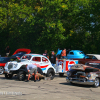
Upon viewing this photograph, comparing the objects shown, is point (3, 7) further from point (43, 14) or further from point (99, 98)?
point (99, 98)

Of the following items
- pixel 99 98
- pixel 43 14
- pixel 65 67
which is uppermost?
pixel 43 14

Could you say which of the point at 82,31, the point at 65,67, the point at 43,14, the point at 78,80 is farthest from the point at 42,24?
the point at 78,80

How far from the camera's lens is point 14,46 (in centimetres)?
4034

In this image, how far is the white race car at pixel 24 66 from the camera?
15.9 m

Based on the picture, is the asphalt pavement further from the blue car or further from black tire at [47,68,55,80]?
the blue car

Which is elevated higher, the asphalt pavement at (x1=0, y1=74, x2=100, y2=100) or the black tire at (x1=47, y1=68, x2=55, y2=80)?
the black tire at (x1=47, y1=68, x2=55, y2=80)

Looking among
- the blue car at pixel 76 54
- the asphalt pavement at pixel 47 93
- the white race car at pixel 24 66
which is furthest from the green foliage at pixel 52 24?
the asphalt pavement at pixel 47 93

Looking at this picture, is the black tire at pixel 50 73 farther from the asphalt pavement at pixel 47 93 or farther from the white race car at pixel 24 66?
the asphalt pavement at pixel 47 93

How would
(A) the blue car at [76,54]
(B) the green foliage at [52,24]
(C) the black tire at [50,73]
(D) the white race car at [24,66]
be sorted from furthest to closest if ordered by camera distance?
1. (B) the green foliage at [52,24]
2. (A) the blue car at [76,54]
3. (C) the black tire at [50,73]
4. (D) the white race car at [24,66]

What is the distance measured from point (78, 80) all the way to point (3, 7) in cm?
2981

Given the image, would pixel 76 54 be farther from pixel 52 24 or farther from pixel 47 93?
pixel 47 93

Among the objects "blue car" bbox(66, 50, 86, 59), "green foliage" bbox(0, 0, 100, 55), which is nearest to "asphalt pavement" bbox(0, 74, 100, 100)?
"blue car" bbox(66, 50, 86, 59)

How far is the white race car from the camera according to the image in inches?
626

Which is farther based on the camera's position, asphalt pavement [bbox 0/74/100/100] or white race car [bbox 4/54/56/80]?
white race car [bbox 4/54/56/80]
